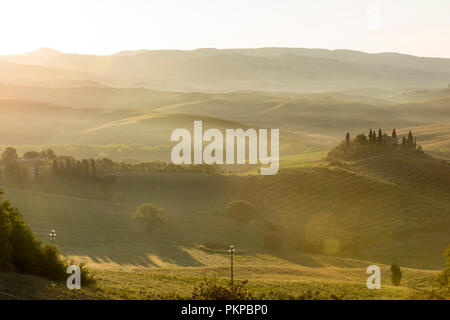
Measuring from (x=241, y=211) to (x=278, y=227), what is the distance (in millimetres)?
5485

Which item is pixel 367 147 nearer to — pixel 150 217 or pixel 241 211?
pixel 241 211

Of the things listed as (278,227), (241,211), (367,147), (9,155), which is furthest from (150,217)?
(367,147)

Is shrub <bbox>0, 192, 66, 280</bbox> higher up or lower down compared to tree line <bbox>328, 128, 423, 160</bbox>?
lower down

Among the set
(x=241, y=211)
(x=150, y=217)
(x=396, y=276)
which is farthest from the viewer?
(x=241, y=211)

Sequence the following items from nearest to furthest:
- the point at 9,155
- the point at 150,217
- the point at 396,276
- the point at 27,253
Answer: the point at 27,253
the point at 396,276
the point at 150,217
the point at 9,155

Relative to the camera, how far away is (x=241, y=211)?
7462cm

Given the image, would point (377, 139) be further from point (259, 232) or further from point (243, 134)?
point (243, 134)

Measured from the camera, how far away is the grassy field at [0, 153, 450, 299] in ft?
144

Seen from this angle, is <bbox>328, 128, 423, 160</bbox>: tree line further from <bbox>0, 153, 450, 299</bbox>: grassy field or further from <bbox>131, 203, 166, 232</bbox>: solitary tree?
<bbox>131, 203, 166, 232</bbox>: solitary tree

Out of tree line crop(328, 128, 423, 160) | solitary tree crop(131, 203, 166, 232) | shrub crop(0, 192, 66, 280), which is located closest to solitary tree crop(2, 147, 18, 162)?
solitary tree crop(131, 203, 166, 232)

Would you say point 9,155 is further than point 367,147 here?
No

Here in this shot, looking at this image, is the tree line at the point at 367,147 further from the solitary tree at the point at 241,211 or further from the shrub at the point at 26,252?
the shrub at the point at 26,252

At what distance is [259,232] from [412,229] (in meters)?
19.5

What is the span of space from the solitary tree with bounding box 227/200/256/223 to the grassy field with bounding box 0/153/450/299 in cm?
114
